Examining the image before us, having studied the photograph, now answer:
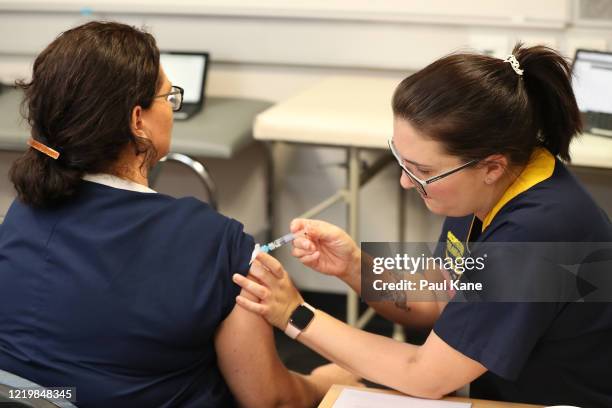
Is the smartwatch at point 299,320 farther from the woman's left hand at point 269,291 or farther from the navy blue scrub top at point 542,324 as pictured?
the navy blue scrub top at point 542,324

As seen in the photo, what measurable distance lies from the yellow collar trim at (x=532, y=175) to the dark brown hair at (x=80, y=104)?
0.64 metres

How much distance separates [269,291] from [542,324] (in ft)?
1.51

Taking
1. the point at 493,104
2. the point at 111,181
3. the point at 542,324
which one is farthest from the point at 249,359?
the point at 493,104

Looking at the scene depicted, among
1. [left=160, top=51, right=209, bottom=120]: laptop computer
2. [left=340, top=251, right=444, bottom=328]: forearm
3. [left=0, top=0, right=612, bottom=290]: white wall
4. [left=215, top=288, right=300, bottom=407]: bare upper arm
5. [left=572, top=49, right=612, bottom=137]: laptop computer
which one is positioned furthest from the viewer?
[left=160, top=51, right=209, bottom=120]: laptop computer

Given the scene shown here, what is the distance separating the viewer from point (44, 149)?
1.47m

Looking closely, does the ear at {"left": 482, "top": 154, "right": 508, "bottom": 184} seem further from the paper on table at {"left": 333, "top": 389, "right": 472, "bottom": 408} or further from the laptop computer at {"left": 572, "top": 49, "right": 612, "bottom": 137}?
the laptop computer at {"left": 572, "top": 49, "right": 612, "bottom": 137}

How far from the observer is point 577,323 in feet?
4.89

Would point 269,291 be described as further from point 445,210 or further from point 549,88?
point 549,88

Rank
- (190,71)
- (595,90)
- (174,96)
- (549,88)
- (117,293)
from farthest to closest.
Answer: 1. (190,71)
2. (595,90)
3. (174,96)
4. (549,88)
5. (117,293)

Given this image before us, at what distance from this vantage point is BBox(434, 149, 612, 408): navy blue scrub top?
55.6 inches

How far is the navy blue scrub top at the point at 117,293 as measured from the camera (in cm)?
142

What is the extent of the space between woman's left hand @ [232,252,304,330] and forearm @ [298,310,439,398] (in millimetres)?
57

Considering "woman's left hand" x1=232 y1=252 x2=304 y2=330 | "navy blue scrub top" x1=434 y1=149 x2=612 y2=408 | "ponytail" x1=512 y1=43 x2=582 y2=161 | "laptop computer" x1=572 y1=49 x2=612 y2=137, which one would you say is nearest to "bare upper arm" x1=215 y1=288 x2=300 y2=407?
"woman's left hand" x1=232 y1=252 x2=304 y2=330

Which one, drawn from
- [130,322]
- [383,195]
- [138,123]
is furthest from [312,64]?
[130,322]
